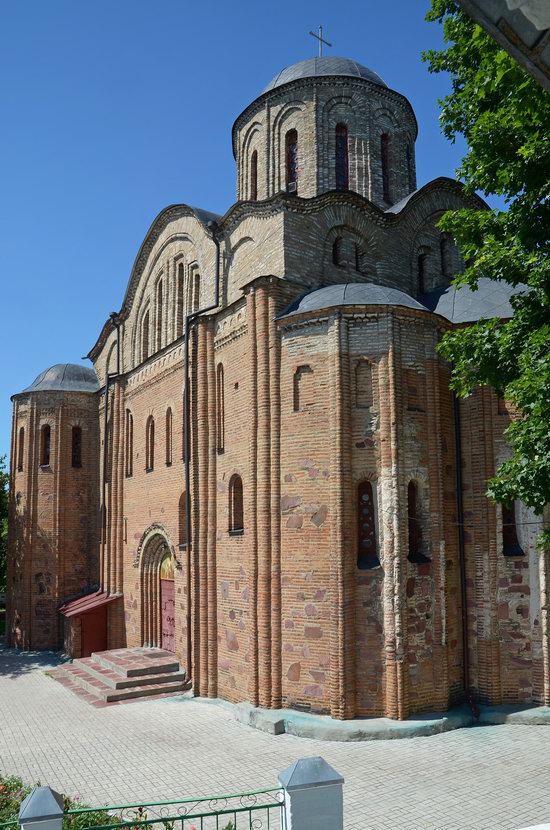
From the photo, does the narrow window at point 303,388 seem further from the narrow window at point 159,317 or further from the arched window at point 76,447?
the arched window at point 76,447

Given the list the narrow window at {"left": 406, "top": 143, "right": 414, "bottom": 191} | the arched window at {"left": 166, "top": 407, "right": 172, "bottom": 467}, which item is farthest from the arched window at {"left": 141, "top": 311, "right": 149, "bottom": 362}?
the narrow window at {"left": 406, "top": 143, "right": 414, "bottom": 191}

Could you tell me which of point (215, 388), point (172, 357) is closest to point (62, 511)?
point (172, 357)

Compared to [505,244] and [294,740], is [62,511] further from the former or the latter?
[505,244]

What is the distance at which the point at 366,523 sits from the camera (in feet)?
36.8

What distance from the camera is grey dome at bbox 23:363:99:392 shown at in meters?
21.2

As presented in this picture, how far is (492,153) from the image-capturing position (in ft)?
26.2

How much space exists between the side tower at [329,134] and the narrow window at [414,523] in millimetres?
7710

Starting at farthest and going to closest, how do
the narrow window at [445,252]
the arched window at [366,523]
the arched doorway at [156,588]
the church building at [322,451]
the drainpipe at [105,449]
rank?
the drainpipe at [105,449] → the arched doorway at [156,588] → the narrow window at [445,252] → the arched window at [366,523] → the church building at [322,451]

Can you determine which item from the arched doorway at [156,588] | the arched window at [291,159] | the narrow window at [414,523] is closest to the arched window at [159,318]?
the arched window at [291,159]

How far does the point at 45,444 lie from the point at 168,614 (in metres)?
7.89

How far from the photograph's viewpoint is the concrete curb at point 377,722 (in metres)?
10.1

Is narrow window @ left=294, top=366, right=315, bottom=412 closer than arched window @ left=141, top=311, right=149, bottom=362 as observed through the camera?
Yes

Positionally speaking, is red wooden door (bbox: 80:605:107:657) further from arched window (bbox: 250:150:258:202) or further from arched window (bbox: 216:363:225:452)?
arched window (bbox: 250:150:258:202)

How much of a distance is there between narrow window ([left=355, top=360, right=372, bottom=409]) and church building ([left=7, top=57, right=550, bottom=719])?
0.12 ft
